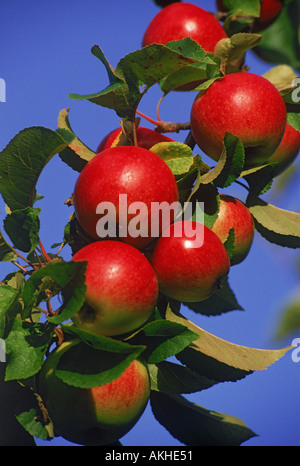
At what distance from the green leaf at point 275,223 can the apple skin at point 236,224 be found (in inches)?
1.9

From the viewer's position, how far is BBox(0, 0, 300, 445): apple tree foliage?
0.94 meters

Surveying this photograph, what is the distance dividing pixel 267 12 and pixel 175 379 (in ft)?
3.21

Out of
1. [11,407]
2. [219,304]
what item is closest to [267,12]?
[219,304]

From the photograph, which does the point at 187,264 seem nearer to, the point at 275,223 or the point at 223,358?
the point at 223,358

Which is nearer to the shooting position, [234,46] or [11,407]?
[11,407]

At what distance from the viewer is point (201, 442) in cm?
112

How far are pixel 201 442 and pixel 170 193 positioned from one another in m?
0.51

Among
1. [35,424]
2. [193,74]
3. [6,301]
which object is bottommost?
[35,424]

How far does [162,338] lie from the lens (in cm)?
99

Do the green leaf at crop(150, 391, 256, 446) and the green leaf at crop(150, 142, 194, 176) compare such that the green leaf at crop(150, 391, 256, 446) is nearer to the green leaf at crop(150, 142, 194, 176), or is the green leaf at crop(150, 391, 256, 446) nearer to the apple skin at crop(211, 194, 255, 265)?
the apple skin at crop(211, 194, 255, 265)

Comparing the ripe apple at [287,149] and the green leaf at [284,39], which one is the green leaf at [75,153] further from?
the green leaf at [284,39]
